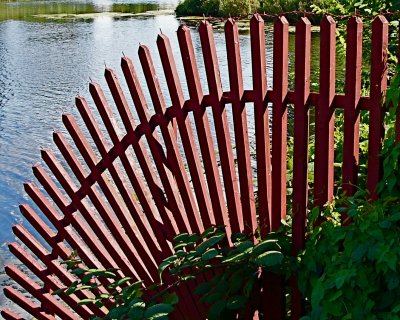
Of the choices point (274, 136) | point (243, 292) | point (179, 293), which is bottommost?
point (179, 293)

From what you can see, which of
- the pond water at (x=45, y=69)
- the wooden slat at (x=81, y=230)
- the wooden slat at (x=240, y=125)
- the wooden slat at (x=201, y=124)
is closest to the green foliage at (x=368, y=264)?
the wooden slat at (x=240, y=125)

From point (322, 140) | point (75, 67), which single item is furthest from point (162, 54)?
point (75, 67)

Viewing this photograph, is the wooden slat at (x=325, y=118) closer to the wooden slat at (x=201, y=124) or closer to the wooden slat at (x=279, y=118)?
the wooden slat at (x=279, y=118)

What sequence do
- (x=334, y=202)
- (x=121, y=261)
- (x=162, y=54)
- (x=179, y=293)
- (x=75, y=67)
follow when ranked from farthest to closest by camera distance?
(x=75, y=67), (x=121, y=261), (x=179, y=293), (x=162, y=54), (x=334, y=202)

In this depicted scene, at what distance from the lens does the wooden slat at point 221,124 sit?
2.07 meters

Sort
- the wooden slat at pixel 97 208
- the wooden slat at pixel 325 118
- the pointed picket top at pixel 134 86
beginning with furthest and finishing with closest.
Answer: the wooden slat at pixel 97 208
the pointed picket top at pixel 134 86
the wooden slat at pixel 325 118

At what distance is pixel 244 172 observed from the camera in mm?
2150

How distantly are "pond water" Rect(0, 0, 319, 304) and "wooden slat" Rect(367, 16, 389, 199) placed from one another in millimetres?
4758

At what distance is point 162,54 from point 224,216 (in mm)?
572

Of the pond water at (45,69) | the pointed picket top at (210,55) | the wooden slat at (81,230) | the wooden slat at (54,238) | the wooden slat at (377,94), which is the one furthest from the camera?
the pond water at (45,69)

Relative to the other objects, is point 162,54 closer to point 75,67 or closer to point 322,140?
point 322,140

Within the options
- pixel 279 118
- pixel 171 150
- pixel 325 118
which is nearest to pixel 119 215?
pixel 171 150

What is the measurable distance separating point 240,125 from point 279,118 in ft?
0.51

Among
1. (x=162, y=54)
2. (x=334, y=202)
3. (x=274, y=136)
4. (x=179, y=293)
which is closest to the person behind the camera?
(x=334, y=202)
